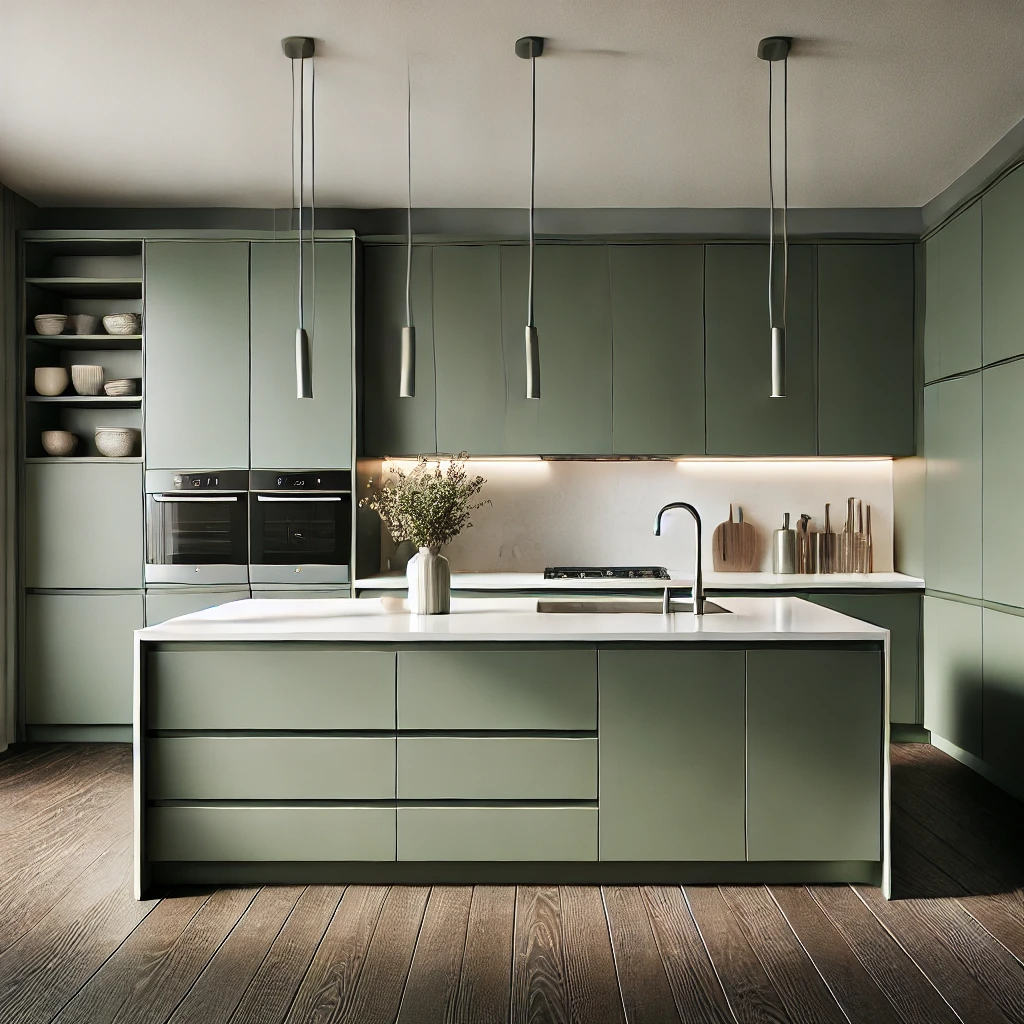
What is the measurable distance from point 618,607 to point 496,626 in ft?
2.27

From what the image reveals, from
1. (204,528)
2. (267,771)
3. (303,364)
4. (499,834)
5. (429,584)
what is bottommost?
(499,834)

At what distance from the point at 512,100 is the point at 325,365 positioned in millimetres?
1654

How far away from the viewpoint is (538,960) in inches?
93.9

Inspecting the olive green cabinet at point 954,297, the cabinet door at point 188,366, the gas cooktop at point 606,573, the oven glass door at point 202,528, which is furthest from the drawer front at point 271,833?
the olive green cabinet at point 954,297

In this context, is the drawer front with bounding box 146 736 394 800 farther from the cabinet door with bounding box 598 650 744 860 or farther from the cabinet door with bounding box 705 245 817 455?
the cabinet door with bounding box 705 245 817 455

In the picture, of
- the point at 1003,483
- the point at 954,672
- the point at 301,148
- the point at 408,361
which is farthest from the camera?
the point at 954,672

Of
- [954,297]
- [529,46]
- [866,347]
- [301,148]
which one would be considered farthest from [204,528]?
[954,297]

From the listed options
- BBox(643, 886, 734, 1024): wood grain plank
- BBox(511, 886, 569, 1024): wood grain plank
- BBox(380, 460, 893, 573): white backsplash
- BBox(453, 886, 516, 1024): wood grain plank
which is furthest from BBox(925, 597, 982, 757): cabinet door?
BBox(453, 886, 516, 1024): wood grain plank

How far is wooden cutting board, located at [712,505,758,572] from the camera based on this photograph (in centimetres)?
507

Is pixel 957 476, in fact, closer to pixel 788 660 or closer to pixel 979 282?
pixel 979 282

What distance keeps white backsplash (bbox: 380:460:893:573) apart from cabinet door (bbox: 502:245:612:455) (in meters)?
0.43

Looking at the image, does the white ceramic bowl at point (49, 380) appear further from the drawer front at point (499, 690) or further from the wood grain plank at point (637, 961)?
the wood grain plank at point (637, 961)

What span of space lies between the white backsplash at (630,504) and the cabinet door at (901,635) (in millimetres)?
595

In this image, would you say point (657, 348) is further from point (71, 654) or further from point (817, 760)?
point (71, 654)
